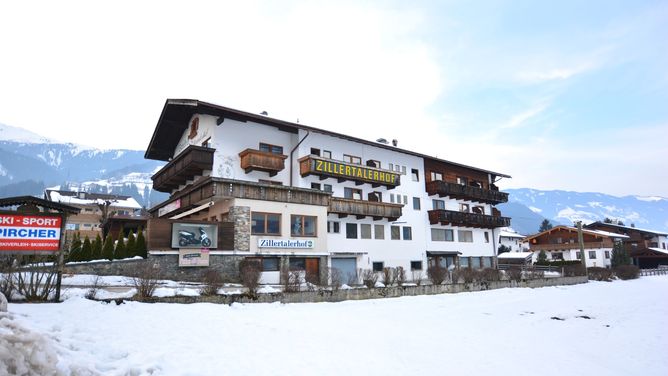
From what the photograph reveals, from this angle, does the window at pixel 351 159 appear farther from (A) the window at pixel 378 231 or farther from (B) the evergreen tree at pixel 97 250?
(B) the evergreen tree at pixel 97 250

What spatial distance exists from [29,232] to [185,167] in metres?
15.7

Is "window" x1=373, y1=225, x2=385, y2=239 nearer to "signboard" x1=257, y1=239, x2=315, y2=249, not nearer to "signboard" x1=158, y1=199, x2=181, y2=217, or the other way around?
"signboard" x1=257, y1=239, x2=315, y2=249

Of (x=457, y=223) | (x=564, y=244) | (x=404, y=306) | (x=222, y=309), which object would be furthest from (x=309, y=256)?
(x=564, y=244)

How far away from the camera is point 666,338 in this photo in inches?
585

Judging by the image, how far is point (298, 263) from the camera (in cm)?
2630

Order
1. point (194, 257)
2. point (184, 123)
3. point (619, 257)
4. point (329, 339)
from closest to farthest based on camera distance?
point (329, 339), point (194, 257), point (184, 123), point (619, 257)

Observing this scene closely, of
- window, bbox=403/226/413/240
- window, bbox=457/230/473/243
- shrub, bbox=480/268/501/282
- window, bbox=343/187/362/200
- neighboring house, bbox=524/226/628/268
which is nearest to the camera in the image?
shrub, bbox=480/268/501/282

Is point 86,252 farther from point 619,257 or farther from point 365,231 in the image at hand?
point 619,257

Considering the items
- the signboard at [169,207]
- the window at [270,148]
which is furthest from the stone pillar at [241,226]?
the signboard at [169,207]

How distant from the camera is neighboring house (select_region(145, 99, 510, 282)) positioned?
24953mm

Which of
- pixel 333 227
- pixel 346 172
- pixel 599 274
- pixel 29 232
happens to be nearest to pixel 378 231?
pixel 333 227

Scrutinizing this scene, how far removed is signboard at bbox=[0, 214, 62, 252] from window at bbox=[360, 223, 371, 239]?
24338 mm

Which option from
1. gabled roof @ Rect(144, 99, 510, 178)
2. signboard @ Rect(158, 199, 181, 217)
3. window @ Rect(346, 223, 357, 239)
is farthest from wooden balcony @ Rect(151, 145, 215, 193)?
window @ Rect(346, 223, 357, 239)

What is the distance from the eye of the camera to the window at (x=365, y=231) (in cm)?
3417
